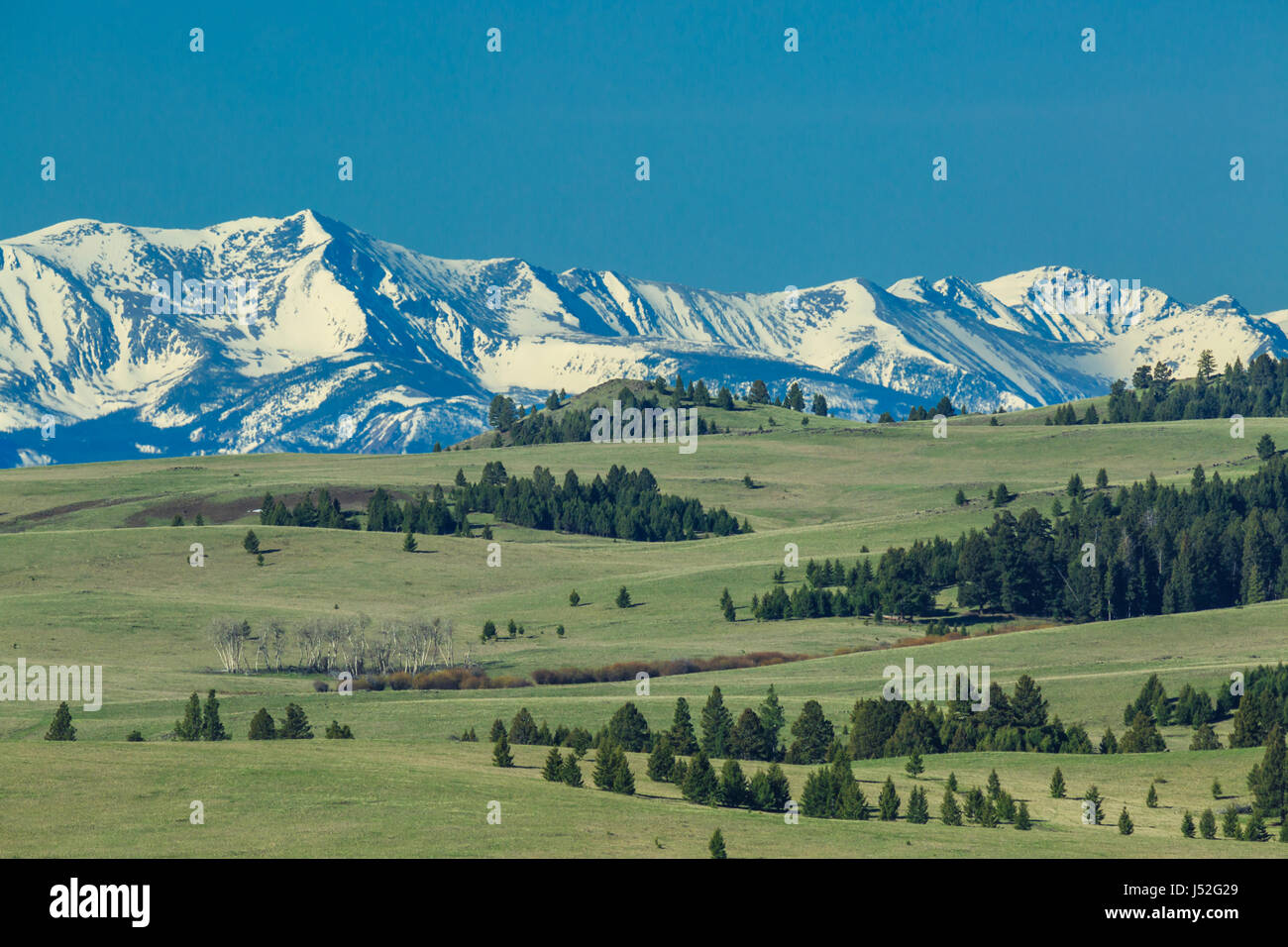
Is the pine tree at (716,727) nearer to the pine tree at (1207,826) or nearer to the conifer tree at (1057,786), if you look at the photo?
the conifer tree at (1057,786)

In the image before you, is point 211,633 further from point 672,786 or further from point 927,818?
point 927,818

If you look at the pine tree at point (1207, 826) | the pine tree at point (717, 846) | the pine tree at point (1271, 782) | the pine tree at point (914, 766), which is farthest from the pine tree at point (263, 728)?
the pine tree at point (1271, 782)

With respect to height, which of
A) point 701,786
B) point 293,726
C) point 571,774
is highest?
point 293,726

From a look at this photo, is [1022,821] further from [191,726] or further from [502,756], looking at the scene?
[191,726]

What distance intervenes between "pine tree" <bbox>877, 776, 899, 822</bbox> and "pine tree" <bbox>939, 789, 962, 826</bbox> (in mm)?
1750

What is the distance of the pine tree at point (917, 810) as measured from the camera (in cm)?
6644

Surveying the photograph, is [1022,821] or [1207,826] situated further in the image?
[1207,826]

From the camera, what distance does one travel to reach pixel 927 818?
66625mm

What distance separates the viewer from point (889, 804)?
221ft

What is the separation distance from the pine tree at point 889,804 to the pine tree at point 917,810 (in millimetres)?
556

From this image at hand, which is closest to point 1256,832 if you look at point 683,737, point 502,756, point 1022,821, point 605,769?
point 1022,821

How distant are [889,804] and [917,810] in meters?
1.14

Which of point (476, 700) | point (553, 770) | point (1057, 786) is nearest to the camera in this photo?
point (553, 770)

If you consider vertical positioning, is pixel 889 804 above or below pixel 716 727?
below
